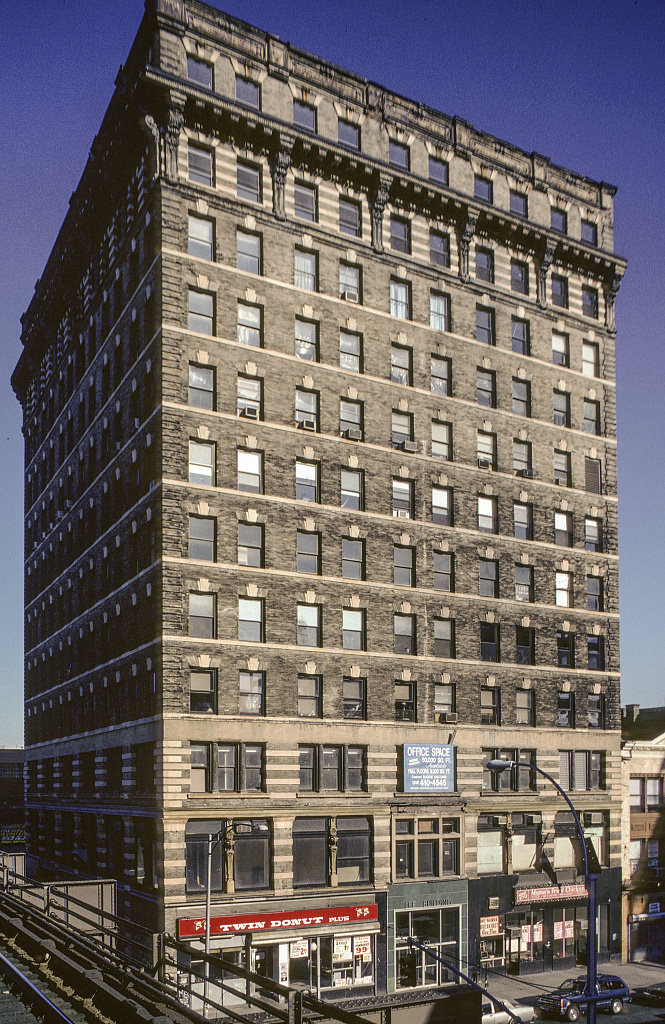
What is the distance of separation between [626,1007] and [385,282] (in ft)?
118

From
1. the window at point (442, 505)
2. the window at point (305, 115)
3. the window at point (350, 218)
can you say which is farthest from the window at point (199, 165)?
the window at point (442, 505)

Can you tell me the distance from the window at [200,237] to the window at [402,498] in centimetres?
1404

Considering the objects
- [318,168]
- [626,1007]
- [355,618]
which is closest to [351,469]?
[355,618]

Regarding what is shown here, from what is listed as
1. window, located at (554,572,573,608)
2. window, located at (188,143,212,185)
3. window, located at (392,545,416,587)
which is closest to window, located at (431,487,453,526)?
window, located at (392,545,416,587)

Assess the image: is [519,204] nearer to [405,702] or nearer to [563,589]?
[563,589]

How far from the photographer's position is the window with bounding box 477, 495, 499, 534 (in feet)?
184

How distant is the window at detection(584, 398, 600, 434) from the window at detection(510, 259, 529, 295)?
24.2ft

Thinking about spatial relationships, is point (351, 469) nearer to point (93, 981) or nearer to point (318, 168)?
point (318, 168)

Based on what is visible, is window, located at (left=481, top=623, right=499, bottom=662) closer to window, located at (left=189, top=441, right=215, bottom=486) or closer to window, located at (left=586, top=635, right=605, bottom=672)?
window, located at (left=586, top=635, right=605, bottom=672)

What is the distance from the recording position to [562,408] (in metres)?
60.8

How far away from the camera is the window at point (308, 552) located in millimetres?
49031

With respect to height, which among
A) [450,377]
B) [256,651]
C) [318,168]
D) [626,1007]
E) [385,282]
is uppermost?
[318,168]

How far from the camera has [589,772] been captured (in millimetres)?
57812

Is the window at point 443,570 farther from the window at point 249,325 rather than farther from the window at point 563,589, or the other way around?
the window at point 249,325
